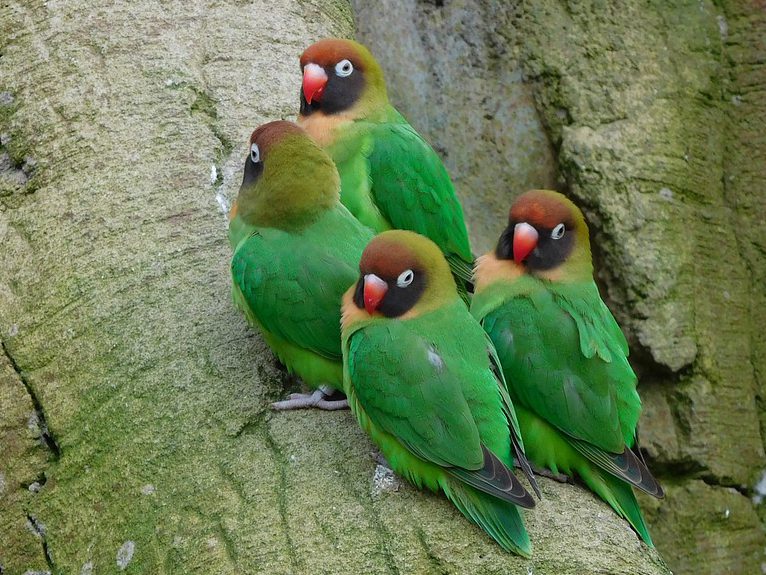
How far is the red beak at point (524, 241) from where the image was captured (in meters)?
3.65

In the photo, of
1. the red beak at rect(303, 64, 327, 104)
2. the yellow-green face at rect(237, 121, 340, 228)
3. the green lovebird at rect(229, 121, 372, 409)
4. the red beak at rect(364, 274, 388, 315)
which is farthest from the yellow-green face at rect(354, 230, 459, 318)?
the red beak at rect(303, 64, 327, 104)

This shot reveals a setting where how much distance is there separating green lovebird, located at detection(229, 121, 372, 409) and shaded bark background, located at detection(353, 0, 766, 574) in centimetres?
197

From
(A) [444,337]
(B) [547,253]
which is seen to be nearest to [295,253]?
(A) [444,337]

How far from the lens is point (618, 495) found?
332cm

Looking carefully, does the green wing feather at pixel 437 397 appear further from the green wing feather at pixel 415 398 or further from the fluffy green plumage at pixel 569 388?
the fluffy green plumage at pixel 569 388

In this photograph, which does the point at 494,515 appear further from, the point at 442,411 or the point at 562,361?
the point at 562,361

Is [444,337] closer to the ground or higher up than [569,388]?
higher up

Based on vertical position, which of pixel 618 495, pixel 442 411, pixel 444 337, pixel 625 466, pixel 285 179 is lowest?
pixel 618 495

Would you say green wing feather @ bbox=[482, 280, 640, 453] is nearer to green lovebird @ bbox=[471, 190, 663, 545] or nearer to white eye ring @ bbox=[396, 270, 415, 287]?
green lovebird @ bbox=[471, 190, 663, 545]

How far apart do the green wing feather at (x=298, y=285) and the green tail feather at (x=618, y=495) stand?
100 centimetres

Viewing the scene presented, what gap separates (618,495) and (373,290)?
3.71ft

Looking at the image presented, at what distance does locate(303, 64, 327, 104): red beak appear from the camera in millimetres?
4172

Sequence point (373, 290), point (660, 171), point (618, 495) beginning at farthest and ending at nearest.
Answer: point (660, 171), point (618, 495), point (373, 290)

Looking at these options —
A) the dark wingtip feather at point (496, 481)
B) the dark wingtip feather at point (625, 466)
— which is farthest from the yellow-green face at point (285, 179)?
the dark wingtip feather at point (625, 466)
